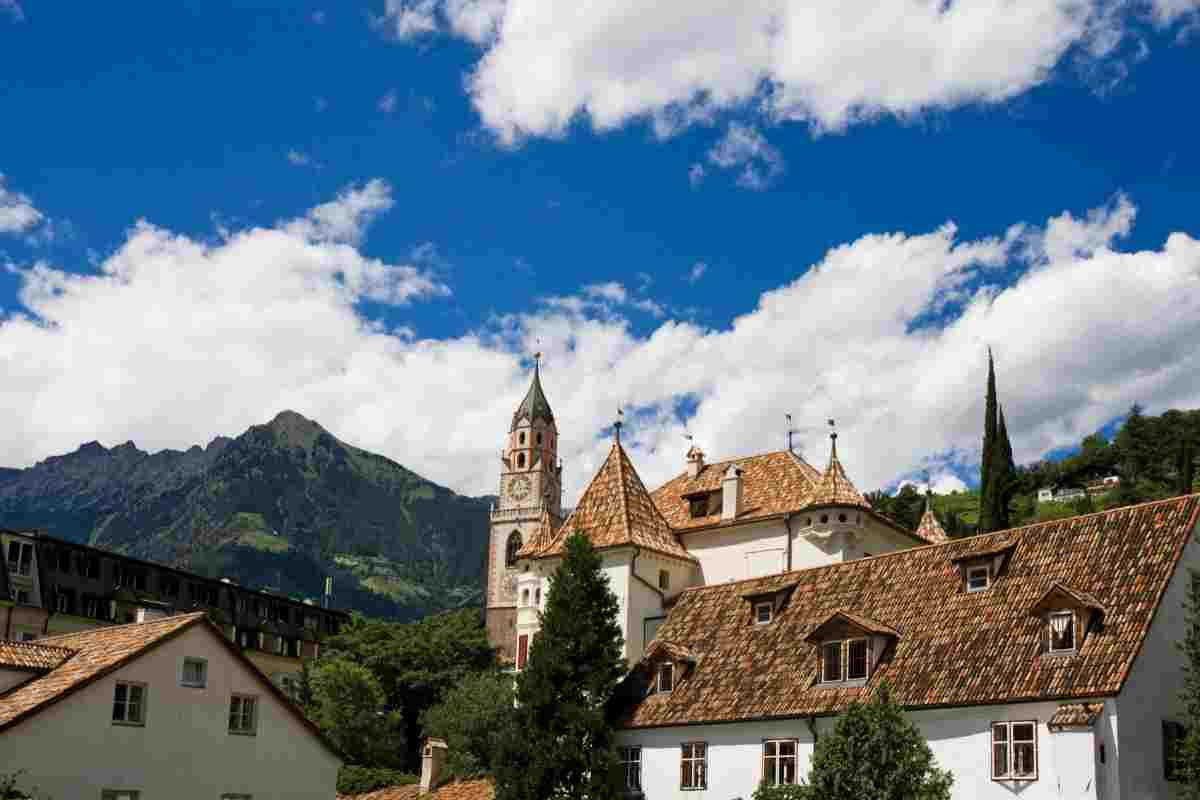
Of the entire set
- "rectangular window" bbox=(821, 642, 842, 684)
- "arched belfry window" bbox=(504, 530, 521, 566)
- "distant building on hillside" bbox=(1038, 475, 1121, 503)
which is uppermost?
"distant building on hillside" bbox=(1038, 475, 1121, 503)

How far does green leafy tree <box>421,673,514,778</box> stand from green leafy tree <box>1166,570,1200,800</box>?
64.6 feet

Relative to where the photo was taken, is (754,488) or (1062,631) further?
(754,488)

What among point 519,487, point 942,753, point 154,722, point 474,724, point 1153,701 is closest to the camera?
point 1153,701

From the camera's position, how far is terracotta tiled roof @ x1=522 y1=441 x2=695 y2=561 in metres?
50.5

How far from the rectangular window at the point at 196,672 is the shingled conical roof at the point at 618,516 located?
17581mm

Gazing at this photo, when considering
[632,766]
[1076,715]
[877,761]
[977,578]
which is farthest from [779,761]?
[1076,715]

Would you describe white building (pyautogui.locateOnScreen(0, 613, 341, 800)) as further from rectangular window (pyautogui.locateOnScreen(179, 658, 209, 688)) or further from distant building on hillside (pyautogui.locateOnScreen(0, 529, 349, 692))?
distant building on hillside (pyautogui.locateOnScreen(0, 529, 349, 692))

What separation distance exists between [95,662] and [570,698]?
14.1 m

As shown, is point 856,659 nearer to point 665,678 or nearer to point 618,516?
point 665,678

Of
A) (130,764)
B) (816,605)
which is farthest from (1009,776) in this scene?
(130,764)

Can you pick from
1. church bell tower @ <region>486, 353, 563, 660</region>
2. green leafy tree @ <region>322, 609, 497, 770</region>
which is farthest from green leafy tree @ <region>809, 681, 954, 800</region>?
church bell tower @ <region>486, 353, 563, 660</region>

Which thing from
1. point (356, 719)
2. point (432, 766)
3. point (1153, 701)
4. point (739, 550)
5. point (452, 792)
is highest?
point (739, 550)

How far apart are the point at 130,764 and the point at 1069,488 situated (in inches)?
6264

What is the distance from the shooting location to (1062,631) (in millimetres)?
32594
